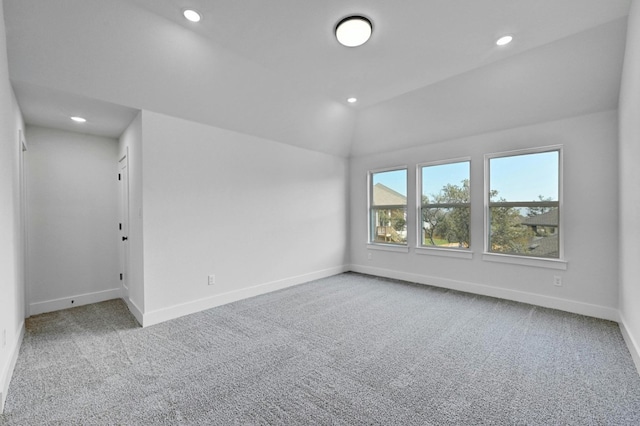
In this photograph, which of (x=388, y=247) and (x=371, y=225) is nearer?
(x=388, y=247)

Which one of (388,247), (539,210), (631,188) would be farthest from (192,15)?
(539,210)

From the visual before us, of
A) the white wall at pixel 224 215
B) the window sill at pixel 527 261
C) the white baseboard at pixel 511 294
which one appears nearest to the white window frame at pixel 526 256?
the window sill at pixel 527 261

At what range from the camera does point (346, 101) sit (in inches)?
178

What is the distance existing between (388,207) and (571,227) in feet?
8.85

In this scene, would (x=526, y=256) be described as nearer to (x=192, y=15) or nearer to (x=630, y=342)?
(x=630, y=342)

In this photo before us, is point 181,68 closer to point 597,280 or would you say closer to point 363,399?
point 363,399

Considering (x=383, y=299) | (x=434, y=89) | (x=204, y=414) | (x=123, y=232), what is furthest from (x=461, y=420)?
(x=123, y=232)

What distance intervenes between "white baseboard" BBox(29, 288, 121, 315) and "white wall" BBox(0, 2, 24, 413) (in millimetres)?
900

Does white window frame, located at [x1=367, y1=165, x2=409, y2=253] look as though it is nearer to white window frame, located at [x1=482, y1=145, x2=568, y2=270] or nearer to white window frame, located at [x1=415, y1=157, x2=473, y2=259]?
white window frame, located at [x1=415, y1=157, x2=473, y2=259]

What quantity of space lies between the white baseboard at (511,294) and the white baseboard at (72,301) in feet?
14.3

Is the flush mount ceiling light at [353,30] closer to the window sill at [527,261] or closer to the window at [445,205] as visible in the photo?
the window at [445,205]

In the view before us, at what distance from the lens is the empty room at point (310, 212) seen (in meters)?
2.14

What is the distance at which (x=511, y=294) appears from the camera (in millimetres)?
4043

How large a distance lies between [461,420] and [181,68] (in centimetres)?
384
